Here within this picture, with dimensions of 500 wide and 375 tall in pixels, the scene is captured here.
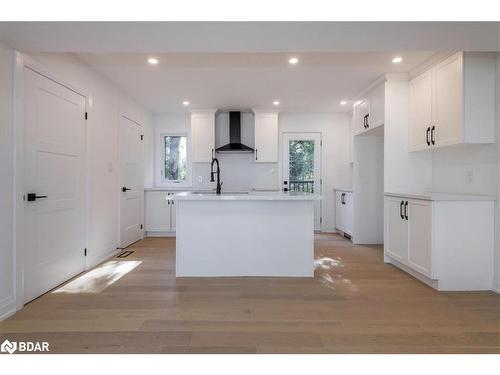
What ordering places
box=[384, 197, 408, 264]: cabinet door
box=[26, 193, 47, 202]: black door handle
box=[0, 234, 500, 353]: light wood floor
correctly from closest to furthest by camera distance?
box=[0, 234, 500, 353]: light wood floor, box=[26, 193, 47, 202]: black door handle, box=[384, 197, 408, 264]: cabinet door

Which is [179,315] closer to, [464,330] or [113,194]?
[464,330]

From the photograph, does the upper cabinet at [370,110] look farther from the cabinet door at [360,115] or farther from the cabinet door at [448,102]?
the cabinet door at [448,102]

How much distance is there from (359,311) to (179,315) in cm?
146

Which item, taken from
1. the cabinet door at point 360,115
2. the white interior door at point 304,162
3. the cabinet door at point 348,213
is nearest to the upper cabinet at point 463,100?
the cabinet door at point 360,115

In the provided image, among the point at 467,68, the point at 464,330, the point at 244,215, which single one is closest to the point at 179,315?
the point at 244,215

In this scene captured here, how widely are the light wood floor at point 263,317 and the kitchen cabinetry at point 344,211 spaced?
1.83m

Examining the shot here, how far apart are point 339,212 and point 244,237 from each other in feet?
9.86

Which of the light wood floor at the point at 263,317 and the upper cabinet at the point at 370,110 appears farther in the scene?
the upper cabinet at the point at 370,110

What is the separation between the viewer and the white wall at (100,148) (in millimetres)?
3150

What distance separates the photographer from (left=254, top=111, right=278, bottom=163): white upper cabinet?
5.36 metres

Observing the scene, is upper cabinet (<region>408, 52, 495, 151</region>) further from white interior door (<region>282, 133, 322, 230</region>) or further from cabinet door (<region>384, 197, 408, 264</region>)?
white interior door (<region>282, 133, 322, 230</region>)

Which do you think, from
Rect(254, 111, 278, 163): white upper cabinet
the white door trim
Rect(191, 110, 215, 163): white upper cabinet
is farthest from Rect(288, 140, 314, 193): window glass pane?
the white door trim

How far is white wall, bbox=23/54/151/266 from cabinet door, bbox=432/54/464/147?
3.97m

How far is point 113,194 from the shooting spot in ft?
13.1
